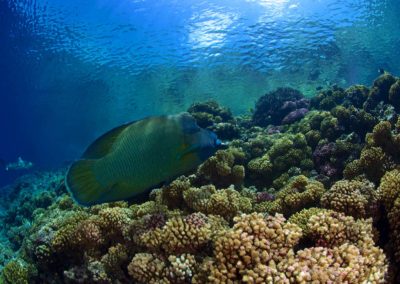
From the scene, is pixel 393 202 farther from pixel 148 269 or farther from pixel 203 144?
pixel 148 269

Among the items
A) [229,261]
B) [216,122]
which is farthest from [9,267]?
[216,122]

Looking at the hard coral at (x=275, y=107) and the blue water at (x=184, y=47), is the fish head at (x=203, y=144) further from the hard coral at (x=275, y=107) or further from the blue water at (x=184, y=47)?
the blue water at (x=184, y=47)

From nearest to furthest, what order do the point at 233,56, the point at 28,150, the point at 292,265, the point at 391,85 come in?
the point at 292,265 → the point at 391,85 → the point at 233,56 → the point at 28,150

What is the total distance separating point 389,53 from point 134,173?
A: 143 feet

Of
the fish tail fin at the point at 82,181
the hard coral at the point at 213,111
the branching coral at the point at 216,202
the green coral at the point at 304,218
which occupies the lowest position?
the hard coral at the point at 213,111

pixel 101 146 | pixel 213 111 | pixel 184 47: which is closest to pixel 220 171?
pixel 101 146

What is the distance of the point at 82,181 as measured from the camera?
2701 mm

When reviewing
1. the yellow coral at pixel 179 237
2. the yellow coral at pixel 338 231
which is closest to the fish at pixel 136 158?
the yellow coral at pixel 179 237

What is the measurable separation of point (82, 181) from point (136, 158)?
18.8 inches

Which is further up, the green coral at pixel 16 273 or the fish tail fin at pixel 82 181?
the fish tail fin at pixel 82 181

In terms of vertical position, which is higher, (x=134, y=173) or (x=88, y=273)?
(x=134, y=173)

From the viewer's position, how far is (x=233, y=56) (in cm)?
3356

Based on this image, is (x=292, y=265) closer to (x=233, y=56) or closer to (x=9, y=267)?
(x=9, y=267)

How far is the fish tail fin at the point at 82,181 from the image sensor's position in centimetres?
269
